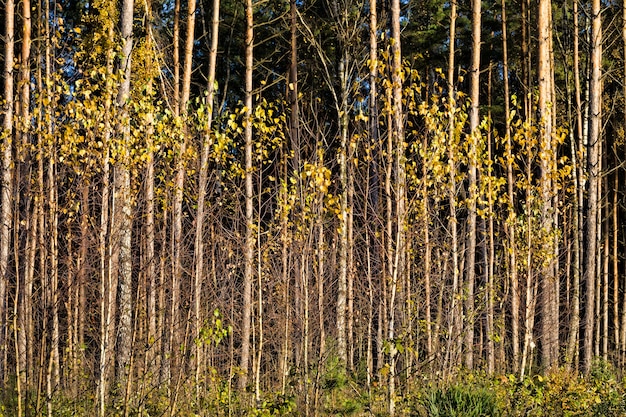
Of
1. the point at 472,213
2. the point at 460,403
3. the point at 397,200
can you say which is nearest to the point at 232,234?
the point at 472,213

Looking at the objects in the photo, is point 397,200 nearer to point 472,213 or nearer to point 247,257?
point 247,257

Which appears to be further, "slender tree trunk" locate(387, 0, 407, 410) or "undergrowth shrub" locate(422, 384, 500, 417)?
"slender tree trunk" locate(387, 0, 407, 410)

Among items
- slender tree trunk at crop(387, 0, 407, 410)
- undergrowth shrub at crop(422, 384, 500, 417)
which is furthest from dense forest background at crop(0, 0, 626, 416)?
undergrowth shrub at crop(422, 384, 500, 417)

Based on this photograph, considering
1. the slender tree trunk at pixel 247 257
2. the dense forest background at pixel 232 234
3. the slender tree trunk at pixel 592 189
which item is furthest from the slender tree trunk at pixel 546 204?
the slender tree trunk at pixel 247 257

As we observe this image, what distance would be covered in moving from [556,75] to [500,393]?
13.3 metres

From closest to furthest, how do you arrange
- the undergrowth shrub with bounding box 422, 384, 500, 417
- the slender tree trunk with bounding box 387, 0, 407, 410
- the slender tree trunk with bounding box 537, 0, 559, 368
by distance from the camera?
the undergrowth shrub with bounding box 422, 384, 500, 417 < the slender tree trunk with bounding box 387, 0, 407, 410 < the slender tree trunk with bounding box 537, 0, 559, 368

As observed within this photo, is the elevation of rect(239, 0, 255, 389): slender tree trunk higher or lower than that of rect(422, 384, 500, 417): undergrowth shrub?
higher

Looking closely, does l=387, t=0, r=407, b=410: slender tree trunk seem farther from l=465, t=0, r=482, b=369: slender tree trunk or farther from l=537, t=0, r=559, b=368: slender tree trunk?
l=537, t=0, r=559, b=368: slender tree trunk

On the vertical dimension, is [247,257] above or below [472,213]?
below

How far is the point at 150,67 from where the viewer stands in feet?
44.5

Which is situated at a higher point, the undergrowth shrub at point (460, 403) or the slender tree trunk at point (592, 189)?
the slender tree trunk at point (592, 189)

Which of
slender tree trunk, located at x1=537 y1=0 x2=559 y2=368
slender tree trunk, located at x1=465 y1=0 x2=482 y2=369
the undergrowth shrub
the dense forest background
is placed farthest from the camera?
slender tree trunk, located at x1=465 y1=0 x2=482 y2=369

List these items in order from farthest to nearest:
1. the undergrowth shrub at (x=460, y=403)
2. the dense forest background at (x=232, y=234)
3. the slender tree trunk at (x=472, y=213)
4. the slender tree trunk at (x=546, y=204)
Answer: the slender tree trunk at (x=472, y=213) < the slender tree trunk at (x=546, y=204) < the undergrowth shrub at (x=460, y=403) < the dense forest background at (x=232, y=234)

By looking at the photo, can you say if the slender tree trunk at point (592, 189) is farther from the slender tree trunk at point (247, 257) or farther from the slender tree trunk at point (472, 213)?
the slender tree trunk at point (247, 257)
